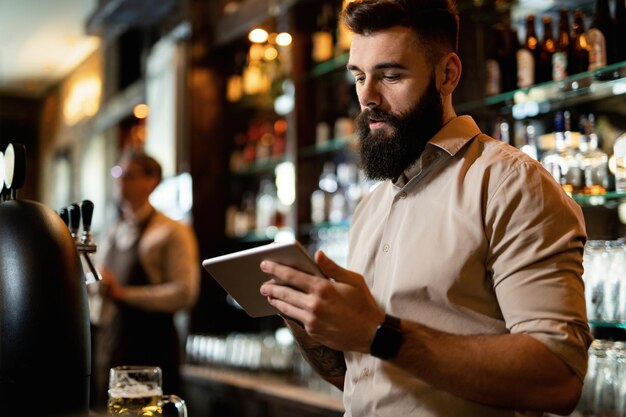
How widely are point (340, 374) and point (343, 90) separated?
2.37 metres

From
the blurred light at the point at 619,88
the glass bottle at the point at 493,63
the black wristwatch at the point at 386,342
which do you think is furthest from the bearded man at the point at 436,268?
the glass bottle at the point at 493,63

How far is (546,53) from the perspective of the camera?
2.67 metres

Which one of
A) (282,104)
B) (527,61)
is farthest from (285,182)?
(527,61)

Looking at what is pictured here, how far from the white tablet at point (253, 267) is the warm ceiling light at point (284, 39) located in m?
2.62

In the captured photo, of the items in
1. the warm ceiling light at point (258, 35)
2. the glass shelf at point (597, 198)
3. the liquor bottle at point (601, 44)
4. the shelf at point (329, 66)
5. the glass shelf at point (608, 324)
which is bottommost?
the glass shelf at point (608, 324)

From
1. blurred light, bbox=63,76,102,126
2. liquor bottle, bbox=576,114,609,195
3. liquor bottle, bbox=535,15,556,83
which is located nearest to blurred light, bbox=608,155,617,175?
liquor bottle, bbox=576,114,609,195

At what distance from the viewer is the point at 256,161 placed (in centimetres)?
441

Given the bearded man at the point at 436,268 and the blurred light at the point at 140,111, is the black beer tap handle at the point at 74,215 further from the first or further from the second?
the blurred light at the point at 140,111

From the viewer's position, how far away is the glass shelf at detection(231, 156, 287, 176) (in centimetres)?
423

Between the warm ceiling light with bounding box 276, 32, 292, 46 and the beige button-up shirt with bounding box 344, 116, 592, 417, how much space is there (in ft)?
8.28

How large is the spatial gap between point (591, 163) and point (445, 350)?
1.42 m

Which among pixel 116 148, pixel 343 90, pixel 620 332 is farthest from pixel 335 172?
pixel 116 148

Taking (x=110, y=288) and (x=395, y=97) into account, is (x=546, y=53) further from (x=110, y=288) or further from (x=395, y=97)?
(x=110, y=288)

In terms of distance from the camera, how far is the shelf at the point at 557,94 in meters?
2.36
